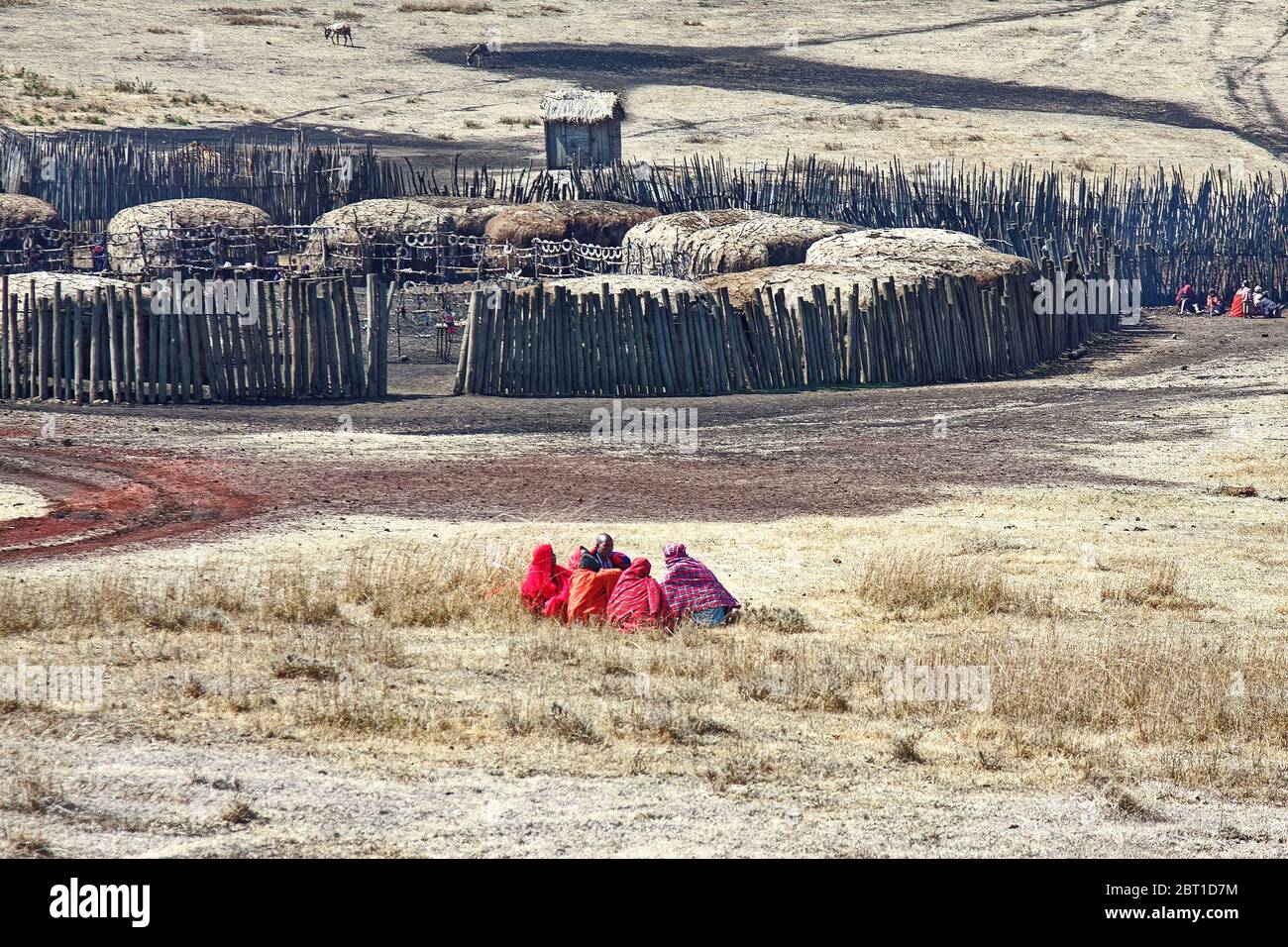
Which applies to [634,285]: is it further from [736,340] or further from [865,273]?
[865,273]

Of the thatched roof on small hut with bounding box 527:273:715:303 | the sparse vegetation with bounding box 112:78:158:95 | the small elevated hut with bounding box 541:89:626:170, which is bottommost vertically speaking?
the thatched roof on small hut with bounding box 527:273:715:303

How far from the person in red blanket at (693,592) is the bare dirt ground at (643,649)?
28 cm

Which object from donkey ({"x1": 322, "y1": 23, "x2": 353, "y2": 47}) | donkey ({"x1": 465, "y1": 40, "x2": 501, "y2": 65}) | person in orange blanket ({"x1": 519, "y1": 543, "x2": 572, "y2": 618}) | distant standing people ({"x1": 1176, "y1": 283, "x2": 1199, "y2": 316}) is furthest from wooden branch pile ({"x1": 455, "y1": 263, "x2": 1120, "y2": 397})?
Answer: donkey ({"x1": 322, "y1": 23, "x2": 353, "y2": 47})

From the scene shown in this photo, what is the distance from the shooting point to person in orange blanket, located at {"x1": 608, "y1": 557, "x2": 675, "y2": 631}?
954cm

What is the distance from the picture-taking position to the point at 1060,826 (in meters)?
6.43

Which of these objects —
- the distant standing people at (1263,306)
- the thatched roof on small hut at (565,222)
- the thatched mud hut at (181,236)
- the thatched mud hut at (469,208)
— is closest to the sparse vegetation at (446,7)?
the thatched mud hut at (469,208)

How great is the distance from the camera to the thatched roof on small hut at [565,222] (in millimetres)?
28625

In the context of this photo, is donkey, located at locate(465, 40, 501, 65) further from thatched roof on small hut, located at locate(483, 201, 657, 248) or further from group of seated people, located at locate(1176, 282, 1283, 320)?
group of seated people, located at locate(1176, 282, 1283, 320)

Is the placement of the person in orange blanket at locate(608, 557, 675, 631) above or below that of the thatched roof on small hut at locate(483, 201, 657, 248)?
below

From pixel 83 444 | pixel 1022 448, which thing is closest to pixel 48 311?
pixel 83 444

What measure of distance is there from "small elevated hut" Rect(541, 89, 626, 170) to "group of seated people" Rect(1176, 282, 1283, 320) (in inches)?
521

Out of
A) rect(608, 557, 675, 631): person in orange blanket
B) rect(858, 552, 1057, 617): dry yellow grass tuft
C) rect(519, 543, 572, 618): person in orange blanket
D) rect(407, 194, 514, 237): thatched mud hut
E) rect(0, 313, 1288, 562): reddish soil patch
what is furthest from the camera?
rect(407, 194, 514, 237): thatched mud hut

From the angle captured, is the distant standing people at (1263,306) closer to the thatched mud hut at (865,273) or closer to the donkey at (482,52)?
the thatched mud hut at (865,273)
